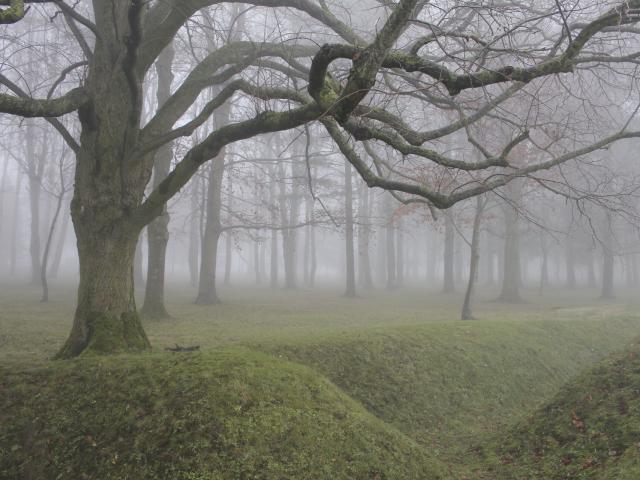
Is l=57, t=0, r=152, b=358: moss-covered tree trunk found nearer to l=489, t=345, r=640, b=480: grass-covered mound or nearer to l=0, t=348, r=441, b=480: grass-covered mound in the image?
l=0, t=348, r=441, b=480: grass-covered mound

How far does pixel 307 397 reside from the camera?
5.29m

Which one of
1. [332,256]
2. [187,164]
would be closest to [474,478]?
[187,164]

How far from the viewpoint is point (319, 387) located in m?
5.63

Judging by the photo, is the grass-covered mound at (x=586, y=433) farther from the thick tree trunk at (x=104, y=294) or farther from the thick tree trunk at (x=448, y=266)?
the thick tree trunk at (x=448, y=266)

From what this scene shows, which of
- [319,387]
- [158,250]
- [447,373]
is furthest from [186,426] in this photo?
[158,250]

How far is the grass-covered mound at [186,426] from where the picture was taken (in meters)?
4.20

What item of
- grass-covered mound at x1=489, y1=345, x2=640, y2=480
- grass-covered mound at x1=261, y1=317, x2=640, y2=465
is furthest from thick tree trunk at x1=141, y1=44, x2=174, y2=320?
grass-covered mound at x1=489, y1=345, x2=640, y2=480

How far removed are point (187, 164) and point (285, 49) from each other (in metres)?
2.53

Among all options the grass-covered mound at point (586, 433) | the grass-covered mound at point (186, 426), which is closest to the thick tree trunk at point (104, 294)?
the grass-covered mound at point (186, 426)

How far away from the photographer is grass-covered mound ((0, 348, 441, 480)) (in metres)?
4.20

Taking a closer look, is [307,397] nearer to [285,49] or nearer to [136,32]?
[136,32]

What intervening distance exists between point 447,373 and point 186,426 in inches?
221

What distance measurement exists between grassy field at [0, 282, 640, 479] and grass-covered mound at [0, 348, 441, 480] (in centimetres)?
1

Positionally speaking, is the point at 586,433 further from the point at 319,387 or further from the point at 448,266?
the point at 448,266
